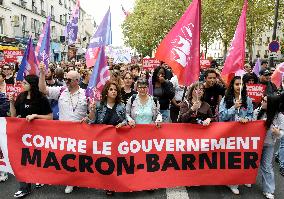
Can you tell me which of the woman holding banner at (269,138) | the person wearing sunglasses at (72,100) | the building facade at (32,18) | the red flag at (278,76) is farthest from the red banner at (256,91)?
the building facade at (32,18)

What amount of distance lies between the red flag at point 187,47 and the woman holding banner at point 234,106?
0.62 m

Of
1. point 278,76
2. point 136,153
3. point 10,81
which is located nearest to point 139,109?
point 136,153

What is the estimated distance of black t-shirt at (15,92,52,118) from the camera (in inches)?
202

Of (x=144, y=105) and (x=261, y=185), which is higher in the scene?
(x=144, y=105)

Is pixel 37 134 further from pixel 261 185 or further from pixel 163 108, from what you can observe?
pixel 261 185

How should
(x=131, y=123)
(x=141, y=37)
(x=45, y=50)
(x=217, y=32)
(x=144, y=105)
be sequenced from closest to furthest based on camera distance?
(x=131, y=123)
(x=144, y=105)
(x=45, y=50)
(x=217, y=32)
(x=141, y=37)

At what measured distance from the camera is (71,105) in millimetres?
5328

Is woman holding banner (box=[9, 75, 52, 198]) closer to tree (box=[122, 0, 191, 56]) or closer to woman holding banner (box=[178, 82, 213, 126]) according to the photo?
woman holding banner (box=[178, 82, 213, 126])

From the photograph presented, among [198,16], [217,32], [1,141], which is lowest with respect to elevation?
[1,141]

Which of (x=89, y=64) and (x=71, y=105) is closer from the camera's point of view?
(x=71, y=105)

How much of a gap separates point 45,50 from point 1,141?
274 centimetres

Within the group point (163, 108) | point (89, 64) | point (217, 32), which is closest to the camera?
point (163, 108)

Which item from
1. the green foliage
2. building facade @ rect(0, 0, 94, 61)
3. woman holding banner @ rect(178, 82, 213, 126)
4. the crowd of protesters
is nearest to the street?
the crowd of protesters

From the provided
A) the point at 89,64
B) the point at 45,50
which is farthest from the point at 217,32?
the point at 45,50
